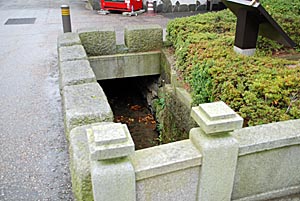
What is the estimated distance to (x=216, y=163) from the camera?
2453 mm

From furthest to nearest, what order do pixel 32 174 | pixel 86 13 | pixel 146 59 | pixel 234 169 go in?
pixel 86 13 < pixel 146 59 < pixel 32 174 < pixel 234 169

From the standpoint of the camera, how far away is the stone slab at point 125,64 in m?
6.29

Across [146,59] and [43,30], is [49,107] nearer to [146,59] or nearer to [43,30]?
[146,59]

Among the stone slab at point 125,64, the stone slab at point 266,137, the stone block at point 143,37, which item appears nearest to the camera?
the stone slab at point 266,137

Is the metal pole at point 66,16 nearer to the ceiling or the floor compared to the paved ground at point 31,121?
nearer to the ceiling

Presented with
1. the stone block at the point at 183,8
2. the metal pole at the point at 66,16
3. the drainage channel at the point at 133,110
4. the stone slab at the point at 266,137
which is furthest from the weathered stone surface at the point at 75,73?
the stone block at the point at 183,8

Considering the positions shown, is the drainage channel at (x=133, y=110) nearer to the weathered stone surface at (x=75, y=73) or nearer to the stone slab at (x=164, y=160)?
the weathered stone surface at (x=75, y=73)

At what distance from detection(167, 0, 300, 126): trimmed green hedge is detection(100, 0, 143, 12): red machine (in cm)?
566

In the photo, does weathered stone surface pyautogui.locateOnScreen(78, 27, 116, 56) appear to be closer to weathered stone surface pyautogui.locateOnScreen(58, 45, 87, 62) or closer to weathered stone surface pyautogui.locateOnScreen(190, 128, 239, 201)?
weathered stone surface pyautogui.locateOnScreen(58, 45, 87, 62)

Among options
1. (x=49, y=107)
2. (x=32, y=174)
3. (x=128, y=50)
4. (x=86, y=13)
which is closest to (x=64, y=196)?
(x=32, y=174)

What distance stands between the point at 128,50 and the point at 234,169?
14.0 ft

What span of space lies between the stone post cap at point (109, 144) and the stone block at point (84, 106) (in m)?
0.77

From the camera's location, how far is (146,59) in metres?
6.45

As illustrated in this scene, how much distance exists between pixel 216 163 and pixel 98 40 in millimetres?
4221
